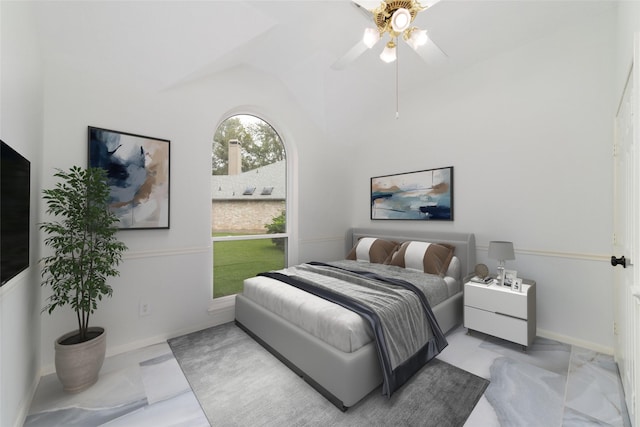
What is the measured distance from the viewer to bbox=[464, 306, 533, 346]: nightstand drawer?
2.33 m

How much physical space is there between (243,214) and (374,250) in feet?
6.24

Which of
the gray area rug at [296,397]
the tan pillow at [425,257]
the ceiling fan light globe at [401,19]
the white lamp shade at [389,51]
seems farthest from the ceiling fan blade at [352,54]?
the gray area rug at [296,397]

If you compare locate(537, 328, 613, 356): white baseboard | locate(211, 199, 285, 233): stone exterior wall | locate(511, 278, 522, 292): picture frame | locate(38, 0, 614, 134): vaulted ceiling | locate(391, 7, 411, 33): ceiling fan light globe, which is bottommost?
locate(537, 328, 613, 356): white baseboard

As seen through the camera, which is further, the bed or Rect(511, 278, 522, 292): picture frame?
Rect(511, 278, 522, 292): picture frame

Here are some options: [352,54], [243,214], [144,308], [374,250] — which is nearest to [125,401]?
[144,308]

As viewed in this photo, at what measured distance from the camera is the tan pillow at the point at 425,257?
300 cm

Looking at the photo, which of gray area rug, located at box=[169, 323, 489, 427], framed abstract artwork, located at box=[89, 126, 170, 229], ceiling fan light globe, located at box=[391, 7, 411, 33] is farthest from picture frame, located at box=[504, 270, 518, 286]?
framed abstract artwork, located at box=[89, 126, 170, 229]

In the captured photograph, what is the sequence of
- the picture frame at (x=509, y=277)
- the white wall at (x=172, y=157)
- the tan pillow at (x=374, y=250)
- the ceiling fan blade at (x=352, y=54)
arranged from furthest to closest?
the tan pillow at (x=374, y=250), the picture frame at (x=509, y=277), the white wall at (x=172, y=157), the ceiling fan blade at (x=352, y=54)

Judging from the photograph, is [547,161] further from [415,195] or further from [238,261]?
[238,261]

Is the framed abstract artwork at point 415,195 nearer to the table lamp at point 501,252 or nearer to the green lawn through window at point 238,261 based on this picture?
the table lamp at point 501,252

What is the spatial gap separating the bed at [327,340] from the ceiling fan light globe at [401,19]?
6.74 feet

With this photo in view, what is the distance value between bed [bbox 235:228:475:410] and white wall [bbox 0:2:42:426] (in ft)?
5.22

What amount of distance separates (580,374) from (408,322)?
1399mm

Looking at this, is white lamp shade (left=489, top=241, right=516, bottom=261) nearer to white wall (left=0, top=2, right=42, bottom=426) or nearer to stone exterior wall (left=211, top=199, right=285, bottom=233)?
stone exterior wall (left=211, top=199, right=285, bottom=233)
